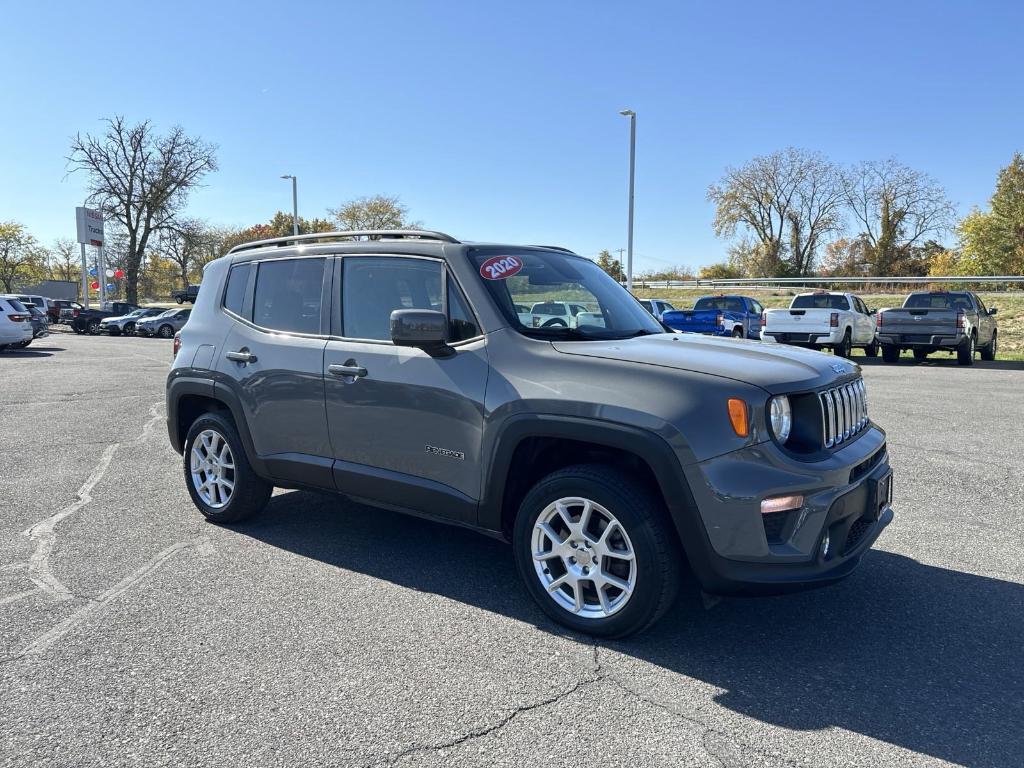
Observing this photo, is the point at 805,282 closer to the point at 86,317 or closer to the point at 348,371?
the point at 86,317

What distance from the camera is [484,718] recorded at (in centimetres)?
282

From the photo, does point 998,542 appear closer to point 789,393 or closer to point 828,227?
point 789,393

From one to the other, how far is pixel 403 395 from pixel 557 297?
1032 mm

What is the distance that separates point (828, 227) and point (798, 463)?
193 feet

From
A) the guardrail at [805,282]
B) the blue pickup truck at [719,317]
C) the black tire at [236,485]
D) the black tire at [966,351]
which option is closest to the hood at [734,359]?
A: the black tire at [236,485]

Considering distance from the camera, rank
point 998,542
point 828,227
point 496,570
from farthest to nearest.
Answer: point 828,227
point 998,542
point 496,570

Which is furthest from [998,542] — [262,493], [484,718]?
[262,493]

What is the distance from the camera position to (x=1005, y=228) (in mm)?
44969

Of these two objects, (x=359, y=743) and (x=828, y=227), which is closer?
(x=359, y=743)

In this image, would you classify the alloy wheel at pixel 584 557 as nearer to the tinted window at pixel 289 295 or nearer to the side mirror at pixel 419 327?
the side mirror at pixel 419 327

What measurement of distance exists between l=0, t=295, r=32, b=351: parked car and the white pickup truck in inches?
793

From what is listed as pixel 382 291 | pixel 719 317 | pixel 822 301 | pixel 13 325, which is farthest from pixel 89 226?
pixel 382 291

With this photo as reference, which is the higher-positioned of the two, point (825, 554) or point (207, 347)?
point (207, 347)

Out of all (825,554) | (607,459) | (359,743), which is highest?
(607,459)
